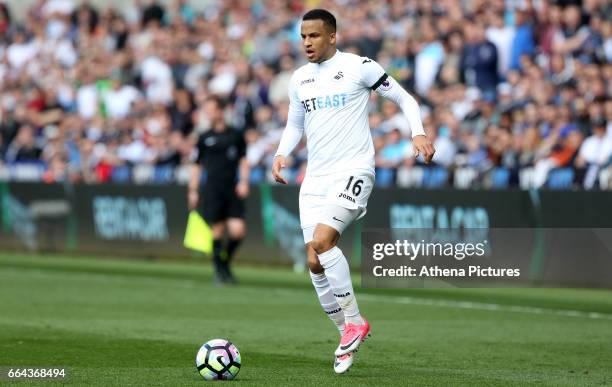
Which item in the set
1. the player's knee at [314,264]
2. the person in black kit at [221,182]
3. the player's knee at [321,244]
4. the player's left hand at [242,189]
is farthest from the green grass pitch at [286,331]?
the player's left hand at [242,189]

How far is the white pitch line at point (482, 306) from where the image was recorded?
14.8m

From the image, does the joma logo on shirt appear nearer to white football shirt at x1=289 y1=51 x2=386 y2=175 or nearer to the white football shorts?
white football shirt at x1=289 y1=51 x2=386 y2=175

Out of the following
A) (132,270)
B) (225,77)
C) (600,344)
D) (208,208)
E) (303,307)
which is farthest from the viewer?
(225,77)

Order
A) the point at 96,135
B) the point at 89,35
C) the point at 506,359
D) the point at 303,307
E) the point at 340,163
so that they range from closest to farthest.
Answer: the point at 340,163 < the point at 506,359 < the point at 303,307 < the point at 96,135 < the point at 89,35

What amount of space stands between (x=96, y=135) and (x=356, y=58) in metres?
18.4

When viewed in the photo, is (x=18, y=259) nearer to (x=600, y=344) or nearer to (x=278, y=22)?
(x=278, y=22)

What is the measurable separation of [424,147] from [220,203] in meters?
9.86

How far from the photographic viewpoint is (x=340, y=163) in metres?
10.0

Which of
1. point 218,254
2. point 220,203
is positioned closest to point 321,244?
point 218,254

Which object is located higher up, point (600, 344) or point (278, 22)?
point (278, 22)

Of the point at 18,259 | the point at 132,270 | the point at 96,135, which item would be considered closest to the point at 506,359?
the point at 132,270

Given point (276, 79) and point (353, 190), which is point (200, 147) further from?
point (353, 190)

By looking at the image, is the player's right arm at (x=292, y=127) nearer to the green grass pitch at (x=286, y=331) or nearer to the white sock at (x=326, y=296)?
the white sock at (x=326, y=296)

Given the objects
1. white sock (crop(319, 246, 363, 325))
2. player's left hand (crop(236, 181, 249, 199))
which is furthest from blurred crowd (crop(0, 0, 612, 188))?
white sock (crop(319, 246, 363, 325))
